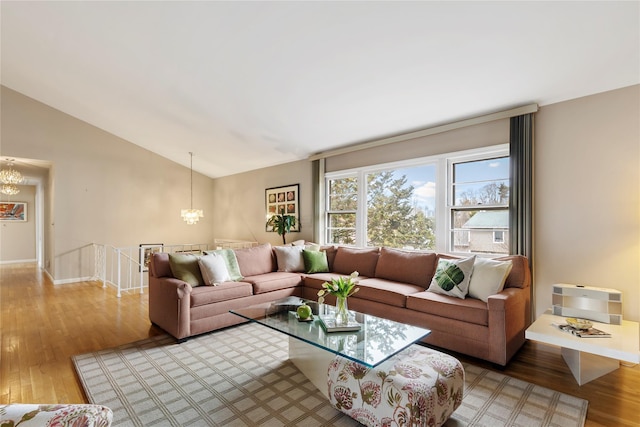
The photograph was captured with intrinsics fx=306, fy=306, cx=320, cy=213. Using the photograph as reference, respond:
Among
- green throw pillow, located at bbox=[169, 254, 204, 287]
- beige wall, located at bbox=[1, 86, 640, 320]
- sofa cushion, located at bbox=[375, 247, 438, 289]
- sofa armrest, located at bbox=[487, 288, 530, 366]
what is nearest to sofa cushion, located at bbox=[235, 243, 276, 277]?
green throw pillow, located at bbox=[169, 254, 204, 287]

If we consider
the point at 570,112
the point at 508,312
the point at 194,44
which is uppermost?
the point at 194,44

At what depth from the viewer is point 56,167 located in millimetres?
6078

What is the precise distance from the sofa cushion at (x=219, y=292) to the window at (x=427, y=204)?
2.11 meters

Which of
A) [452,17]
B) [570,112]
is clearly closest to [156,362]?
[452,17]

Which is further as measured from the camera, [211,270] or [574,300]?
[211,270]

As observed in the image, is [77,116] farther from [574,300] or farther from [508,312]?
[574,300]

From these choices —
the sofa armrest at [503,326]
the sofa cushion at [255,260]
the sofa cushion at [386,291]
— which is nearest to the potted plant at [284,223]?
the sofa cushion at [255,260]

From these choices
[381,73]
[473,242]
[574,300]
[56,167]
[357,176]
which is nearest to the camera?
[574,300]

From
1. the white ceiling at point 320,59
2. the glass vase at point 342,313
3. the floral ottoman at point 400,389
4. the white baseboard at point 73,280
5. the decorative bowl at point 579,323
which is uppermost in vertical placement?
the white ceiling at point 320,59

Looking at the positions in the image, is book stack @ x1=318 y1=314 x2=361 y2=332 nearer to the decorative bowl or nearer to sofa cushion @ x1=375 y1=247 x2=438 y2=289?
sofa cushion @ x1=375 y1=247 x2=438 y2=289

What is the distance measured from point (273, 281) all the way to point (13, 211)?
10.3 m

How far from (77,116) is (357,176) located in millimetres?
5863

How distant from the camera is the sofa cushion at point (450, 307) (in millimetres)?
2711

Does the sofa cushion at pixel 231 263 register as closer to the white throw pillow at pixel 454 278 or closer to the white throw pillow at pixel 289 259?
the white throw pillow at pixel 289 259
